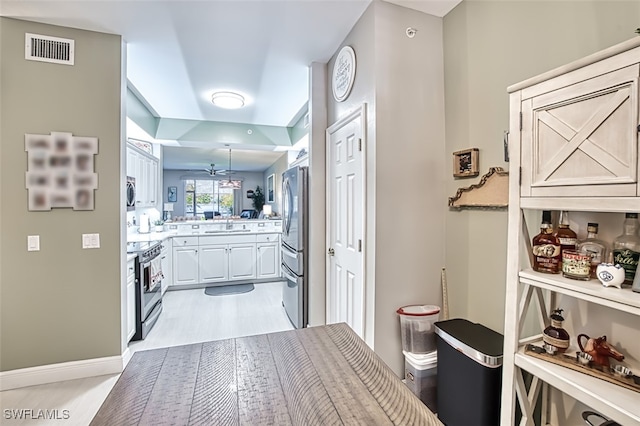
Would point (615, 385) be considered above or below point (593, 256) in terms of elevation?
below

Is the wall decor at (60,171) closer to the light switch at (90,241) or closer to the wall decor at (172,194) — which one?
the light switch at (90,241)

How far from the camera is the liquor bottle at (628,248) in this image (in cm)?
107

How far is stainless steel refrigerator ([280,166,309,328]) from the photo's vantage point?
10.3ft

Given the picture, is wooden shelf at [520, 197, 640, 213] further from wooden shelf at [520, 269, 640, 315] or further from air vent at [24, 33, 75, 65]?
air vent at [24, 33, 75, 65]

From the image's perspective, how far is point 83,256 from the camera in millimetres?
2439

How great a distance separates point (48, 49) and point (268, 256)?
383cm

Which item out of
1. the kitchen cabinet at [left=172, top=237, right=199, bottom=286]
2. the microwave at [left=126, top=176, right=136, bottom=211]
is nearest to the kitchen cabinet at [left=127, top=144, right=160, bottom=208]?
the microwave at [left=126, top=176, right=136, bottom=211]

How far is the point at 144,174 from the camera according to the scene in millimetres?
4371

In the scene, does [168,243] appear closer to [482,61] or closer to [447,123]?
[447,123]

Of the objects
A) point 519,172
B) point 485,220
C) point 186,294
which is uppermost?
point 519,172

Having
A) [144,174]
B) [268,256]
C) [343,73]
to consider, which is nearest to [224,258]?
[268,256]

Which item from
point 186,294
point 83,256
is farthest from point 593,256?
point 186,294

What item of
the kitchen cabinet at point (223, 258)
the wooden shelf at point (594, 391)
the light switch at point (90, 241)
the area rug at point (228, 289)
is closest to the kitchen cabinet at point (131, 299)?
the light switch at point (90, 241)

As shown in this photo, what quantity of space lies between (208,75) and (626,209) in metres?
3.52
